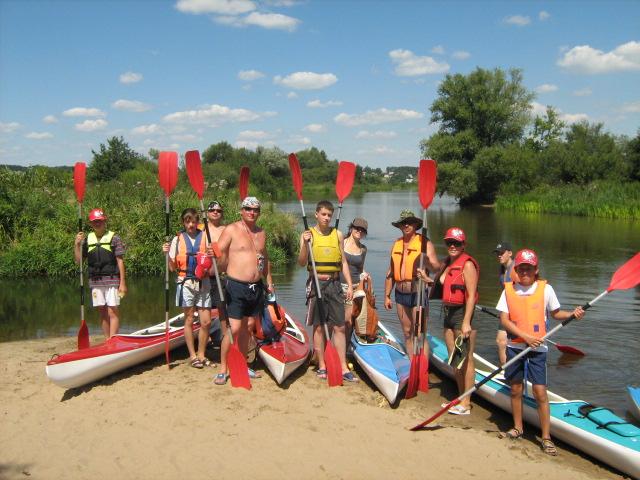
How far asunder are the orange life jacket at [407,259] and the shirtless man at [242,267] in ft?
4.41

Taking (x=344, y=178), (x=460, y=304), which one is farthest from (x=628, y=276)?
(x=344, y=178)

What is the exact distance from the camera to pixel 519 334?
4.29 metres

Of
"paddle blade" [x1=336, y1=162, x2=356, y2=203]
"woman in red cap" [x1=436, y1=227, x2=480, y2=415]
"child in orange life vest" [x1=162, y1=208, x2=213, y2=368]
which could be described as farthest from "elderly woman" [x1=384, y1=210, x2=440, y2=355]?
"child in orange life vest" [x1=162, y1=208, x2=213, y2=368]

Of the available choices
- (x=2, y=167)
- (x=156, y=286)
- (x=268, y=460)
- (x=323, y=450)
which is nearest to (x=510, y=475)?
(x=323, y=450)

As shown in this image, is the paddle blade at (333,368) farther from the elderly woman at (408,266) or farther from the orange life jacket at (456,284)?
the orange life jacket at (456,284)

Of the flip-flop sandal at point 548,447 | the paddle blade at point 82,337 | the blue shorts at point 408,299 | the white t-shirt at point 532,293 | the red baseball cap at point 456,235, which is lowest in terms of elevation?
the flip-flop sandal at point 548,447

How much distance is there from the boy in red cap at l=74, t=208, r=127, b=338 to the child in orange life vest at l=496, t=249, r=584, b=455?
3813mm

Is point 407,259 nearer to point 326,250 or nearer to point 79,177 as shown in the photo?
point 326,250

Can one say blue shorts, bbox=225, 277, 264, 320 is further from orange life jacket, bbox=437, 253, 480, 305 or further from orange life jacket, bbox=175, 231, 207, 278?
orange life jacket, bbox=437, 253, 480, 305

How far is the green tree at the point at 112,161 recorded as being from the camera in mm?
31734

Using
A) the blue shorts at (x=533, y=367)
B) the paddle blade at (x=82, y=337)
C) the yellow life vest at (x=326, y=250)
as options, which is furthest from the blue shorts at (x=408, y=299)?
the paddle blade at (x=82, y=337)

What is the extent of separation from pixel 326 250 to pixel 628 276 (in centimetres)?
256

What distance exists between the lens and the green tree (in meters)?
31.7

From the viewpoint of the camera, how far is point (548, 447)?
440 cm
